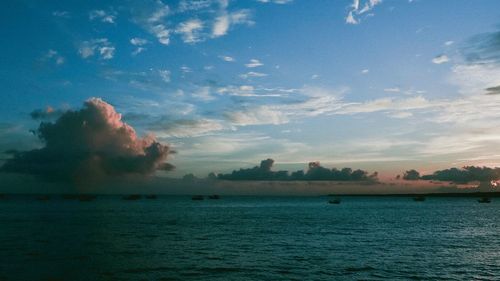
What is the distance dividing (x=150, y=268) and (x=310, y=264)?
51.0 ft

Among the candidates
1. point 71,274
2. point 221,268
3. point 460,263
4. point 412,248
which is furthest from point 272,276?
point 412,248

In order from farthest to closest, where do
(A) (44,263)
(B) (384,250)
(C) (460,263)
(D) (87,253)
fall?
(B) (384,250) < (D) (87,253) < (C) (460,263) < (A) (44,263)

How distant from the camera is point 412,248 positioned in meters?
54.2

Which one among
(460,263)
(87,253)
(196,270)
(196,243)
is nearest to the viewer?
(196,270)

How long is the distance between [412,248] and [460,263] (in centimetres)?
1098

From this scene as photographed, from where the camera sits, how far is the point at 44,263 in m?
40.6

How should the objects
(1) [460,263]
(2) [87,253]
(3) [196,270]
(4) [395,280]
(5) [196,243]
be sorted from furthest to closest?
(5) [196,243], (2) [87,253], (1) [460,263], (3) [196,270], (4) [395,280]

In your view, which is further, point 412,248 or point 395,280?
point 412,248

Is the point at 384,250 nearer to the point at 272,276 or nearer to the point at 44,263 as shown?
the point at 272,276

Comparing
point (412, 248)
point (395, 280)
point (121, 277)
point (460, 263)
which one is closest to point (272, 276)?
point (395, 280)

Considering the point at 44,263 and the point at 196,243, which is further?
the point at 196,243

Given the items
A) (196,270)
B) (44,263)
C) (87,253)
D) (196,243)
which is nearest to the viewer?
(196,270)

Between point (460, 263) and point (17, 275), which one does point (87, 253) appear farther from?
point (460, 263)

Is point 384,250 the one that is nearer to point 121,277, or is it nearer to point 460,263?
point 460,263
